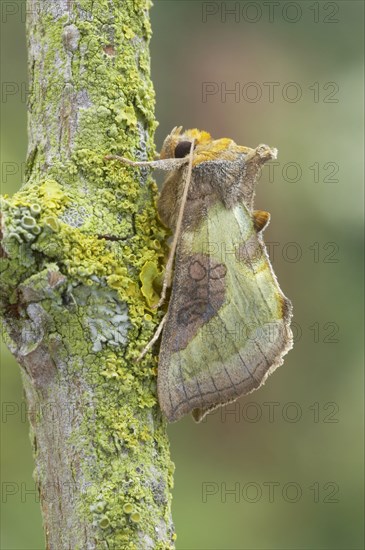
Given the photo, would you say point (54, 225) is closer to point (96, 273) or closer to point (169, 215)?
point (96, 273)

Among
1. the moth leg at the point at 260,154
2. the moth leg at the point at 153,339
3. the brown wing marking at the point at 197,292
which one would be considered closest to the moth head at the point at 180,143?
the moth leg at the point at 260,154

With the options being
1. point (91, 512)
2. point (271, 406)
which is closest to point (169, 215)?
point (91, 512)

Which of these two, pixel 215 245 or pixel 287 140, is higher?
pixel 287 140

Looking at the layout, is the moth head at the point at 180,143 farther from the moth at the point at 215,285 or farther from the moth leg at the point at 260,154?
the moth leg at the point at 260,154

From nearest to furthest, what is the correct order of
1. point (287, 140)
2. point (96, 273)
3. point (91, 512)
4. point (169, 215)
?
1. point (91, 512)
2. point (96, 273)
3. point (169, 215)
4. point (287, 140)

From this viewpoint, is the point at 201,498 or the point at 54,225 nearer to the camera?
the point at 54,225

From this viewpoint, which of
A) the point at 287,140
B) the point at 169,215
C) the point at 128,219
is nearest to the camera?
the point at 128,219

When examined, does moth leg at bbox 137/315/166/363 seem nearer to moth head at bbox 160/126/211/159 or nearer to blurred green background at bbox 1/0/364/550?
moth head at bbox 160/126/211/159
